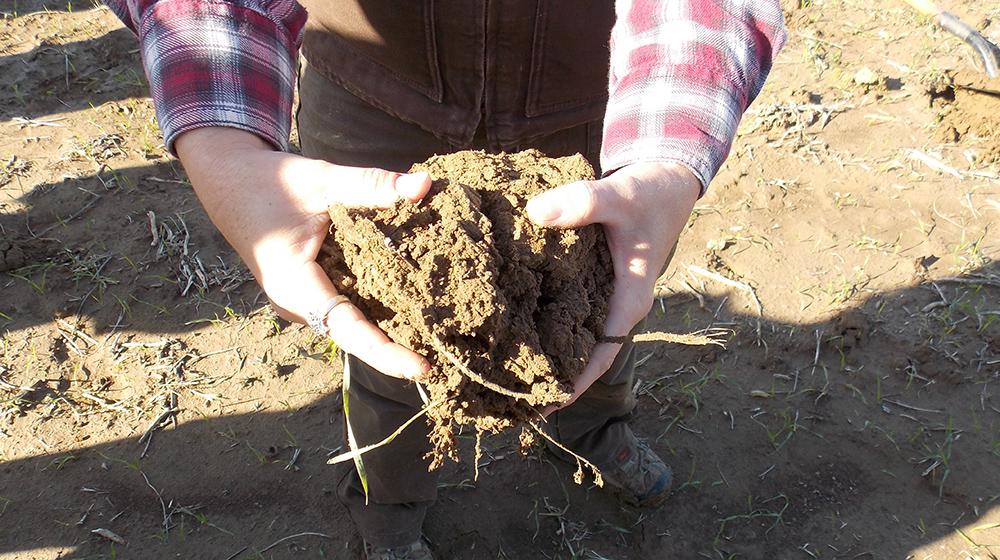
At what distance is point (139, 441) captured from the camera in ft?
9.66

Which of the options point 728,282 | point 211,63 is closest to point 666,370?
point 728,282

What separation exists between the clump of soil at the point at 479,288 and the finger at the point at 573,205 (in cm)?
5

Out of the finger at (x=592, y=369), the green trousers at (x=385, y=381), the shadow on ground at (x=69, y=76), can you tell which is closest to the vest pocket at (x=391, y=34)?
the green trousers at (x=385, y=381)

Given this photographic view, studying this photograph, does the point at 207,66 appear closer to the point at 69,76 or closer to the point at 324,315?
the point at 324,315

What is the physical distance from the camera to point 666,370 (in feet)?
10.7

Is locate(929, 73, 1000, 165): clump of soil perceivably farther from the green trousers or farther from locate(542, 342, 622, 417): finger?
locate(542, 342, 622, 417): finger

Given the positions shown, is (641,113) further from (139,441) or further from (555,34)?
(139,441)

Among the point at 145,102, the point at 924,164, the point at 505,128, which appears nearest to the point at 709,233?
the point at 924,164

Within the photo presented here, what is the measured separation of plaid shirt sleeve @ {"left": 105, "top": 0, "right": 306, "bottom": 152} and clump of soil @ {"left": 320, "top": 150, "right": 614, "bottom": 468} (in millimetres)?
326

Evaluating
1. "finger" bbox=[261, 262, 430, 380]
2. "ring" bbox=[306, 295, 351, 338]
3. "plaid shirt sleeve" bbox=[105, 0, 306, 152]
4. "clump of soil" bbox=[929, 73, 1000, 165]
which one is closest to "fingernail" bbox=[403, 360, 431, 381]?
"finger" bbox=[261, 262, 430, 380]

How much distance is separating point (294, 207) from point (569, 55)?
0.87m

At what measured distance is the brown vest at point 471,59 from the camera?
1756 mm

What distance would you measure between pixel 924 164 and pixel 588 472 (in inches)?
107

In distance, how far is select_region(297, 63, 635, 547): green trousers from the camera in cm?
201
